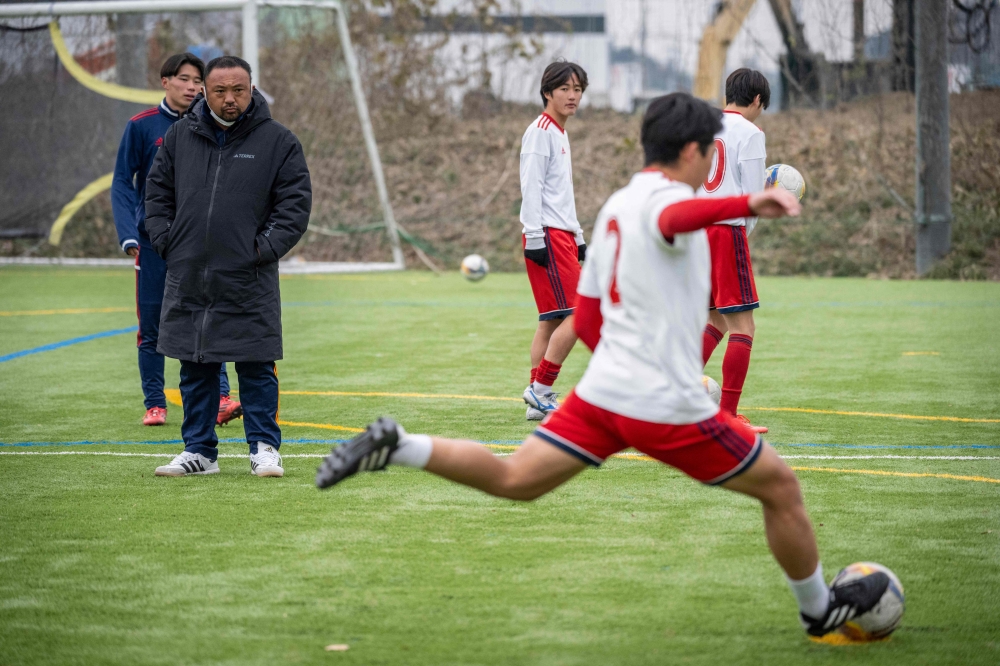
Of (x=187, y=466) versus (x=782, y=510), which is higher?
(x=782, y=510)

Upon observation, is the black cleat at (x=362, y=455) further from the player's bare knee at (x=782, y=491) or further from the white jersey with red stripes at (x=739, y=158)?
the white jersey with red stripes at (x=739, y=158)

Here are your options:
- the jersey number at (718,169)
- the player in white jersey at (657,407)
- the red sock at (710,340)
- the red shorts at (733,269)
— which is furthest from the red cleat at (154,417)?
the player in white jersey at (657,407)

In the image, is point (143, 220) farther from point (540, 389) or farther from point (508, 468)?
point (508, 468)

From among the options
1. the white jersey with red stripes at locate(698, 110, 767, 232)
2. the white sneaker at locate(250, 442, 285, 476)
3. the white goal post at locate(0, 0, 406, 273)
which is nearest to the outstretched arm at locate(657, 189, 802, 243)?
the white sneaker at locate(250, 442, 285, 476)

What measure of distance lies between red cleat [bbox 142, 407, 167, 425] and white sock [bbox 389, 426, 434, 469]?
4.14 meters

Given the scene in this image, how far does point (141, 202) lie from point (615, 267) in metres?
4.50

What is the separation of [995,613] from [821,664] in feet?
2.61

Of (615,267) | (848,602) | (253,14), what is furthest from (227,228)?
(253,14)

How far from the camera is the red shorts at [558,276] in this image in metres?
7.26

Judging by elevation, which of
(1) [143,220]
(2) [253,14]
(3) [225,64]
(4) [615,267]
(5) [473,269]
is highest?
(2) [253,14]

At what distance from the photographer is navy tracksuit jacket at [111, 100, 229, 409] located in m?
6.84

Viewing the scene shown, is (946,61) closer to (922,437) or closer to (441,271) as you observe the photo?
(441,271)

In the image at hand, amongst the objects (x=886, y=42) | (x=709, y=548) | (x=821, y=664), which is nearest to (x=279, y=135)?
(x=709, y=548)

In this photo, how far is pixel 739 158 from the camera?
250 inches
